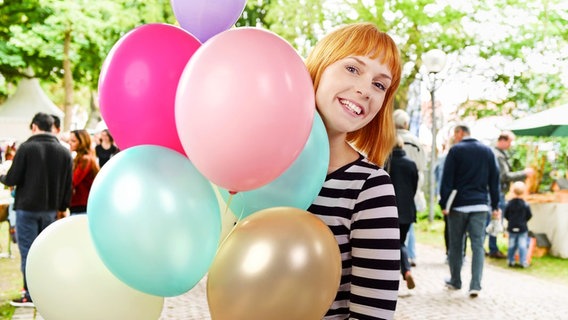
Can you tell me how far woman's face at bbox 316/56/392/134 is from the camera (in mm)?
1904

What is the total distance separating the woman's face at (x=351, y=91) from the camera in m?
1.90

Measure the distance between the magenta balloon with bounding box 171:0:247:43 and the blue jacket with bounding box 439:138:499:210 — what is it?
5.39 meters

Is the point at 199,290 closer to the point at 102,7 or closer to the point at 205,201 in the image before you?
the point at 205,201

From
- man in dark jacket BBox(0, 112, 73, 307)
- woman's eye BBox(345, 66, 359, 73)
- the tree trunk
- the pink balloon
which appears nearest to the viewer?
the pink balloon

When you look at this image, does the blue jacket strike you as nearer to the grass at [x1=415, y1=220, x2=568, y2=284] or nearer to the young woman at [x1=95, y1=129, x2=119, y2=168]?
the grass at [x1=415, y1=220, x2=568, y2=284]

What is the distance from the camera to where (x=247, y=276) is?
5.53ft

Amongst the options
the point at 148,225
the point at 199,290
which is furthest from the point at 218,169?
the point at 199,290

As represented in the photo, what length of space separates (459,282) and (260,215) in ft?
20.4

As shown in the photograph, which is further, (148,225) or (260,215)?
(260,215)

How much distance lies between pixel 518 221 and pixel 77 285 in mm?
8254

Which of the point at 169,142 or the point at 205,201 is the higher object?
the point at 169,142

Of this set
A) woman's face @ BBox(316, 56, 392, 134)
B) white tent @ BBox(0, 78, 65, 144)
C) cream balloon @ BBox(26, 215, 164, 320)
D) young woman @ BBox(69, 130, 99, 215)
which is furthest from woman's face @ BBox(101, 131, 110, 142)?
white tent @ BBox(0, 78, 65, 144)

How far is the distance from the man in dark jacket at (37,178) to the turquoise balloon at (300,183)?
188 inches

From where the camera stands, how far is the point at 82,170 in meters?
6.77
